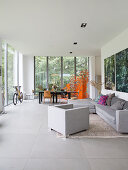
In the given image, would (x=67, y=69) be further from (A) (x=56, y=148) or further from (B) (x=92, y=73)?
(A) (x=56, y=148)

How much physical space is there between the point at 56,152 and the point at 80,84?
320 inches

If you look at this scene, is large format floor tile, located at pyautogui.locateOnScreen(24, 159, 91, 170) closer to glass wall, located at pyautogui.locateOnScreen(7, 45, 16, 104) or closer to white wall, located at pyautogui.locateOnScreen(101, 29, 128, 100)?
white wall, located at pyautogui.locateOnScreen(101, 29, 128, 100)

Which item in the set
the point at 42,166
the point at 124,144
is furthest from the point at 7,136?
the point at 124,144

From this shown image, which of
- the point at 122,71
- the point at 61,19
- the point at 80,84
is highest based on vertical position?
the point at 61,19

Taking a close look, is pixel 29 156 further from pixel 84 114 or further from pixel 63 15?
pixel 63 15

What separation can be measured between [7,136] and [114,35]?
5110mm

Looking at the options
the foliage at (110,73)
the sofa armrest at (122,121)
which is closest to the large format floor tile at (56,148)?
the sofa armrest at (122,121)

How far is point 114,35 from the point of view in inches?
228

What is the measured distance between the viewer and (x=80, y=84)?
1062 centimetres

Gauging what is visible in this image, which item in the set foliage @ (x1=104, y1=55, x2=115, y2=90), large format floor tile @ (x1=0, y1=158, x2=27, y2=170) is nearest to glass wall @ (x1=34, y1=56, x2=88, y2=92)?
foliage @ (x1=104, y1=55, x2=115, y2=90)

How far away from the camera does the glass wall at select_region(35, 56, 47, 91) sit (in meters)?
10.9

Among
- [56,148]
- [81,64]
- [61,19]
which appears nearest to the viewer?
[56,148]

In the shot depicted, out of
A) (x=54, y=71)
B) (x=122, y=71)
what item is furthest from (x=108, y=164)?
(x=54, y=71)

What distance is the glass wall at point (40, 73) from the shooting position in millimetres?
10852
